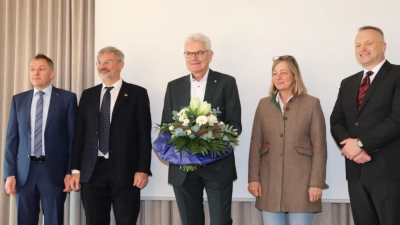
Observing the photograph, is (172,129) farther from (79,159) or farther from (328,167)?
(328,167)

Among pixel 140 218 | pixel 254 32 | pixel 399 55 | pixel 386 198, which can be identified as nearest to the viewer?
pixel 386 198

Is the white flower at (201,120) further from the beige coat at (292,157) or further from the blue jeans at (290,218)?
the blue jeans at (290,218)

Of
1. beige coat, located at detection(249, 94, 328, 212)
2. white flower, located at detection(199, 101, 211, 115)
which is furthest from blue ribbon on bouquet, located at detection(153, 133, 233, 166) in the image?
beige coat, located at detection(249, 94, 328, 212)

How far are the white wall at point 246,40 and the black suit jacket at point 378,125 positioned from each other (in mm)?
719

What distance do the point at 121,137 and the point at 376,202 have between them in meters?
2.03

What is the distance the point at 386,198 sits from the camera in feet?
9.56

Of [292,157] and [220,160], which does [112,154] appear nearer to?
[220,160]

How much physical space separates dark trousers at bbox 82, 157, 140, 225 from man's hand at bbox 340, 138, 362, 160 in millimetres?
1747

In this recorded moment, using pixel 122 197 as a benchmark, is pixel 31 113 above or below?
above

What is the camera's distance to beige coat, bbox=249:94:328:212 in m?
3.25

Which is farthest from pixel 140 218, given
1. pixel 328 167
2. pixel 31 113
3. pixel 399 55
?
pixel 399 55

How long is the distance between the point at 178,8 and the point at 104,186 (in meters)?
1.92

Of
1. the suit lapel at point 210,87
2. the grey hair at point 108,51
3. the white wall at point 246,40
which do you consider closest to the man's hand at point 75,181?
the white wall at point 246,40

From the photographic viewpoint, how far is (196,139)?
2955mm
